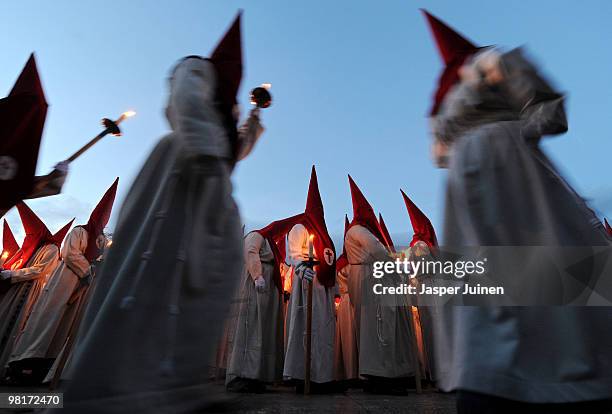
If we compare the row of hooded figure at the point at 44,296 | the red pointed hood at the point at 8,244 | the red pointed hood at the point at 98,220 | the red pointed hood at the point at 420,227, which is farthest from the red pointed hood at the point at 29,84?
the red pointed hood at the point at 8,244

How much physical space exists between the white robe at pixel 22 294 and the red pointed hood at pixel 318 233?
4.30 metres

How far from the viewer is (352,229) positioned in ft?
21.4

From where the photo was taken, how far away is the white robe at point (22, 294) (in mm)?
7109

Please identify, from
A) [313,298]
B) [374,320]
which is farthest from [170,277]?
[313,298]

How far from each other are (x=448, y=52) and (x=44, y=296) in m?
7.22

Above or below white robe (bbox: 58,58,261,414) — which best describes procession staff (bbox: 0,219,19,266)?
above

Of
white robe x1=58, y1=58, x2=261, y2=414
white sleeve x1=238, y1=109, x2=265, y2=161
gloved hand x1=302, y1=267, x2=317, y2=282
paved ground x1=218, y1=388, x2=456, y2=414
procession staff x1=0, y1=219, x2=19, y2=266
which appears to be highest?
procession staff x1=0, y1=219, x2=19, y2=266

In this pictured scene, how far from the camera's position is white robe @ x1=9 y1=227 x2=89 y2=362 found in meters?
6.56

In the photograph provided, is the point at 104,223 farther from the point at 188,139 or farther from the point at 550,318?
the point at 550,318

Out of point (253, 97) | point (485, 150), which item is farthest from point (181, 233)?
point (485, 150)

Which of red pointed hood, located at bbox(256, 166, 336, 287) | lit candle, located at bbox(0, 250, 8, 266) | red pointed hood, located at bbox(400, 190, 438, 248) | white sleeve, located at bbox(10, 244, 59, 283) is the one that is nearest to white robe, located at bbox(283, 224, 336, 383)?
red pointed hood, located at bbox(256, 166, 336, 287)

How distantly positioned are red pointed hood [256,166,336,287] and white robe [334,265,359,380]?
2.98 ft

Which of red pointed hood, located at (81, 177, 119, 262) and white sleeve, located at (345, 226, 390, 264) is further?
red pointed hood, located at (81, 177, 119, 262)

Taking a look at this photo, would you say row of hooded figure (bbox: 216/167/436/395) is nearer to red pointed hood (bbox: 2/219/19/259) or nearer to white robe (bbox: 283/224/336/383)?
white robe (bbox: 283/224/336/383)
